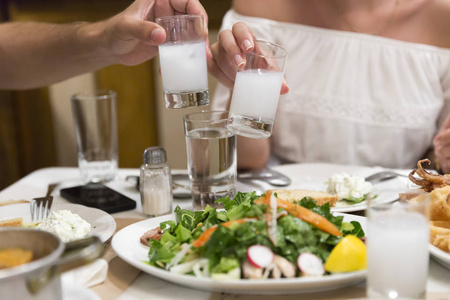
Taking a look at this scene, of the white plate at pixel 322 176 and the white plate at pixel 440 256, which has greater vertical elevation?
the white plate at pixel 440 256

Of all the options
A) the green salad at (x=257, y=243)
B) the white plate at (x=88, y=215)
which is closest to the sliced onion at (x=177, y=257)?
the green salad at (x=257, y=243)

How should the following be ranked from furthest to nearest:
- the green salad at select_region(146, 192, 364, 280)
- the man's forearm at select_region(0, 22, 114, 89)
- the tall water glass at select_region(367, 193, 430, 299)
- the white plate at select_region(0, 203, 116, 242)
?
1. the man's forearm at select_region(0, 22, 114, 89)
2. the white plate at select_region(0, 203, 116, 242)
3. the green salad at select_region(146, 192, 364, 280)
4. the tall water glass at select_region(367, 193, 430, 299)

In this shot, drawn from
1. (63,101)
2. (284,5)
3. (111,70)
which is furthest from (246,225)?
(63,101)

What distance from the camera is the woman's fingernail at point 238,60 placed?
146 centimetres

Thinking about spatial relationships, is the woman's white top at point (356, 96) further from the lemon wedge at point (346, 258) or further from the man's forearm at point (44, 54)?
the lemon wedge at point (346, 258)

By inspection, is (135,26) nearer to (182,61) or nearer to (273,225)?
(182,61)

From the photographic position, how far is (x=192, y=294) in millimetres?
1067

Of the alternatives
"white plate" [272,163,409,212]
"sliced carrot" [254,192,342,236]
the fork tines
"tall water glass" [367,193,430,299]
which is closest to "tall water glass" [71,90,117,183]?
the fork tines

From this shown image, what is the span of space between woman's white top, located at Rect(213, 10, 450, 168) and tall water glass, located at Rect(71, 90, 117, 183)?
61cm

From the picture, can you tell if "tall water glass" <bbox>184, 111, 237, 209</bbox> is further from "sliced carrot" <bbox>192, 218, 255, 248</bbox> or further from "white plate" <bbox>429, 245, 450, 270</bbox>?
"white plate" <bbox>429, 245, 450, 270</bbox>

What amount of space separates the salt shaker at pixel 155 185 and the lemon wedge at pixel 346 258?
65 centimetres

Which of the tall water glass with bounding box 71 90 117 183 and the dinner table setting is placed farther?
the tall water glass with bounding box 71 90 117 183

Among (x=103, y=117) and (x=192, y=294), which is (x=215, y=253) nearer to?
(x=192, y=294)

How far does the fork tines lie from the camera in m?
1.49
